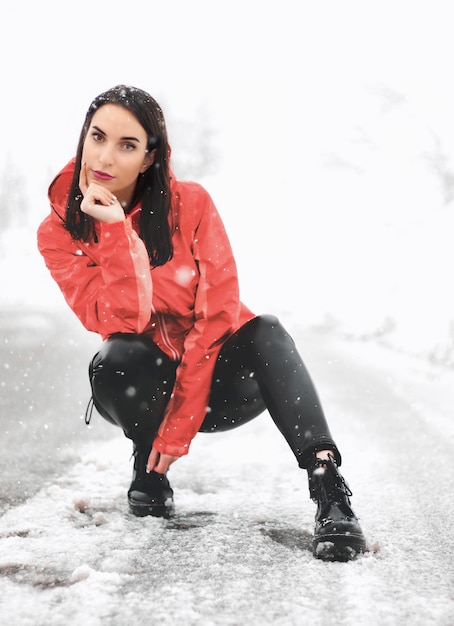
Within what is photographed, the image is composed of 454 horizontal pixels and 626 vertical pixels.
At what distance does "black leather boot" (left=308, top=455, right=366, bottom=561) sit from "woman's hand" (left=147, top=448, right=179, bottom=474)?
18.0 inches

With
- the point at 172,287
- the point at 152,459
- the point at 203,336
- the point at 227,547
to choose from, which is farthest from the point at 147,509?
the point at 172,287

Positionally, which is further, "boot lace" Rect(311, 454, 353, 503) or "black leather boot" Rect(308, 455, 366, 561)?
"boot lace" Rect(311, 454, 353, 503)

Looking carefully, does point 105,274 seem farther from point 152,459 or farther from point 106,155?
point 152,459

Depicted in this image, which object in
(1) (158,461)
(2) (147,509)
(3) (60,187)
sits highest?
(3) (60,187)

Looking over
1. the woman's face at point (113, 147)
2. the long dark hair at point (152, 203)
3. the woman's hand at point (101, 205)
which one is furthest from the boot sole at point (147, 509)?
the woman's face at point (113, 147)

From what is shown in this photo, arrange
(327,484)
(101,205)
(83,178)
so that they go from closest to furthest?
(327,484) → (101,205) → (83,178)

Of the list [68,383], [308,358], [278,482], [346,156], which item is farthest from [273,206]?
[278,482]

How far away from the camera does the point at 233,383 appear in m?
2.04

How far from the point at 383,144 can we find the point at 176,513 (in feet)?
79.3

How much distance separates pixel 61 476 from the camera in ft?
8.04

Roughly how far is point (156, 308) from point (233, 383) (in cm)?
35

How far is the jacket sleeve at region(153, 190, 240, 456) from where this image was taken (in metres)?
1.93

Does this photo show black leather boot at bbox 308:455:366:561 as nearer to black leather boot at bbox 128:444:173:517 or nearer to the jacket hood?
black leather boot at bbox 128:444:173:517

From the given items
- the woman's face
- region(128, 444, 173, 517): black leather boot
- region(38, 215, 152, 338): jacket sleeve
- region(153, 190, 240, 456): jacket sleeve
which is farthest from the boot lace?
the woman's face
